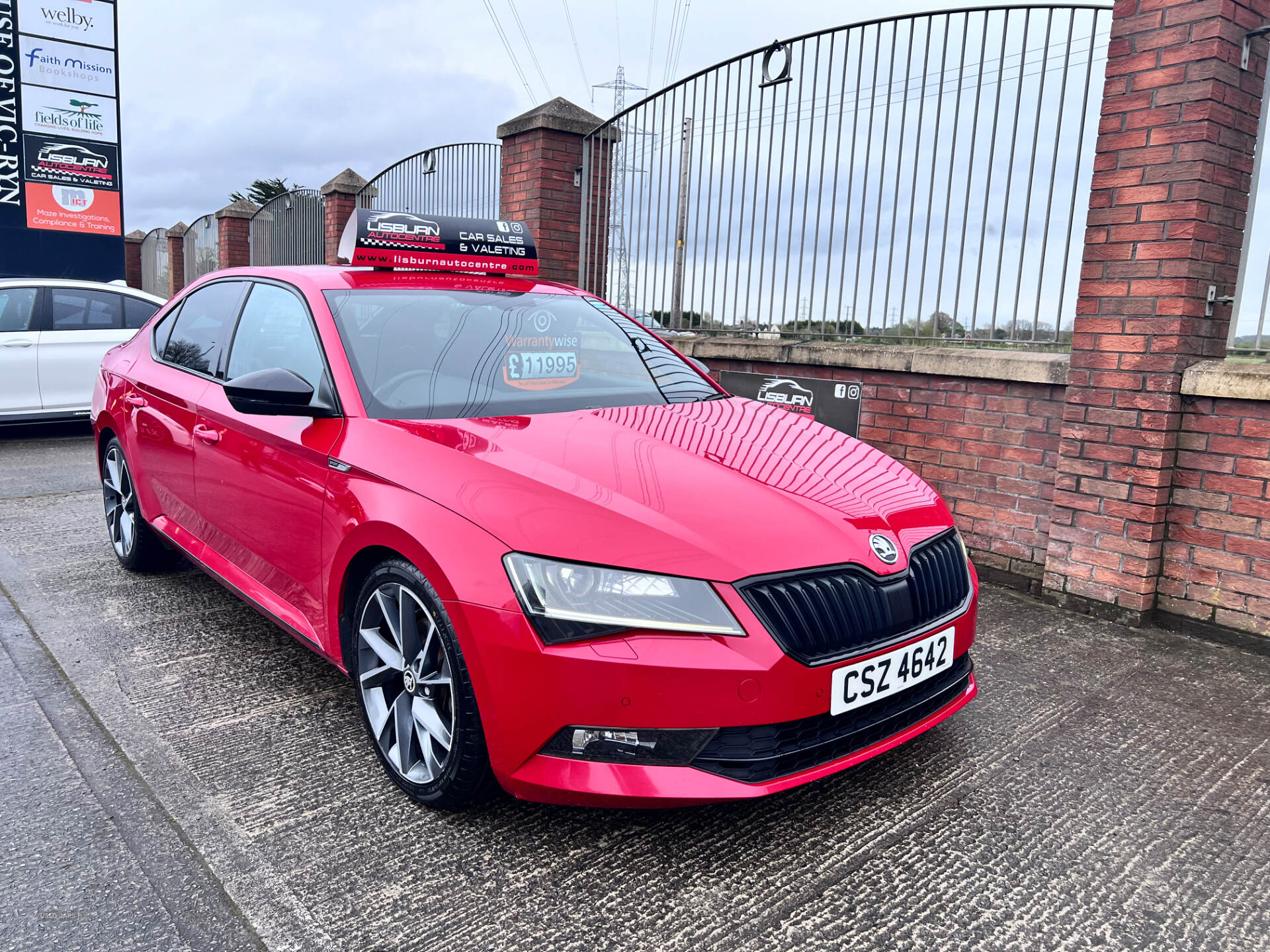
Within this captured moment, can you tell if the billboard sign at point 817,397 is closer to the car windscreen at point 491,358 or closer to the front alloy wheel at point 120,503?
the car windscreen at point 491,358

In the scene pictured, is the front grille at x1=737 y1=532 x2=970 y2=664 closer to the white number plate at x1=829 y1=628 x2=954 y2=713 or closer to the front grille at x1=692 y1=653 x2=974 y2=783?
the white number plate at x1=829 y1=628 x2=954 y2=713

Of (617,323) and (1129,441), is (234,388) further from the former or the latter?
(1129,441)

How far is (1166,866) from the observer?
7.82 ft

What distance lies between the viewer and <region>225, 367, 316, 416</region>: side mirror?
280 centimetres

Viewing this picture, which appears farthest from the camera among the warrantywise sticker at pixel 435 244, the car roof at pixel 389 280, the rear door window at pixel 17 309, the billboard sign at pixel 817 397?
the rear door window at pixel 17 309

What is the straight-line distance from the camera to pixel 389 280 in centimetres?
350

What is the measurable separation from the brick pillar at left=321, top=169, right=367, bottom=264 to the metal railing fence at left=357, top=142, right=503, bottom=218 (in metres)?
0.56

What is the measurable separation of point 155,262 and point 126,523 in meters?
22.6

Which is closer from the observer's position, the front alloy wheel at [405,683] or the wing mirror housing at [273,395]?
the front alloy wheel at [405,683]

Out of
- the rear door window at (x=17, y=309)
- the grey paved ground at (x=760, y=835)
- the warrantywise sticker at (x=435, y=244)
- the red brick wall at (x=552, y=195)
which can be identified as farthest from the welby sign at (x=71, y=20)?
the grey paved ground at (x=760, y=835)

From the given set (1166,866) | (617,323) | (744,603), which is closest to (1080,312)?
(617,323)

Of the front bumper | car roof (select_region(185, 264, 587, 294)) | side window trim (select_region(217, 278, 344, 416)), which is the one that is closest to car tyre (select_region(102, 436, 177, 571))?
side window trim (select_region(217, 278, 344, 416))

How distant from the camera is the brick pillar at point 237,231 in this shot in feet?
56.2

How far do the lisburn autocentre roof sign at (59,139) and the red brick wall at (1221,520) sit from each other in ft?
51.4
